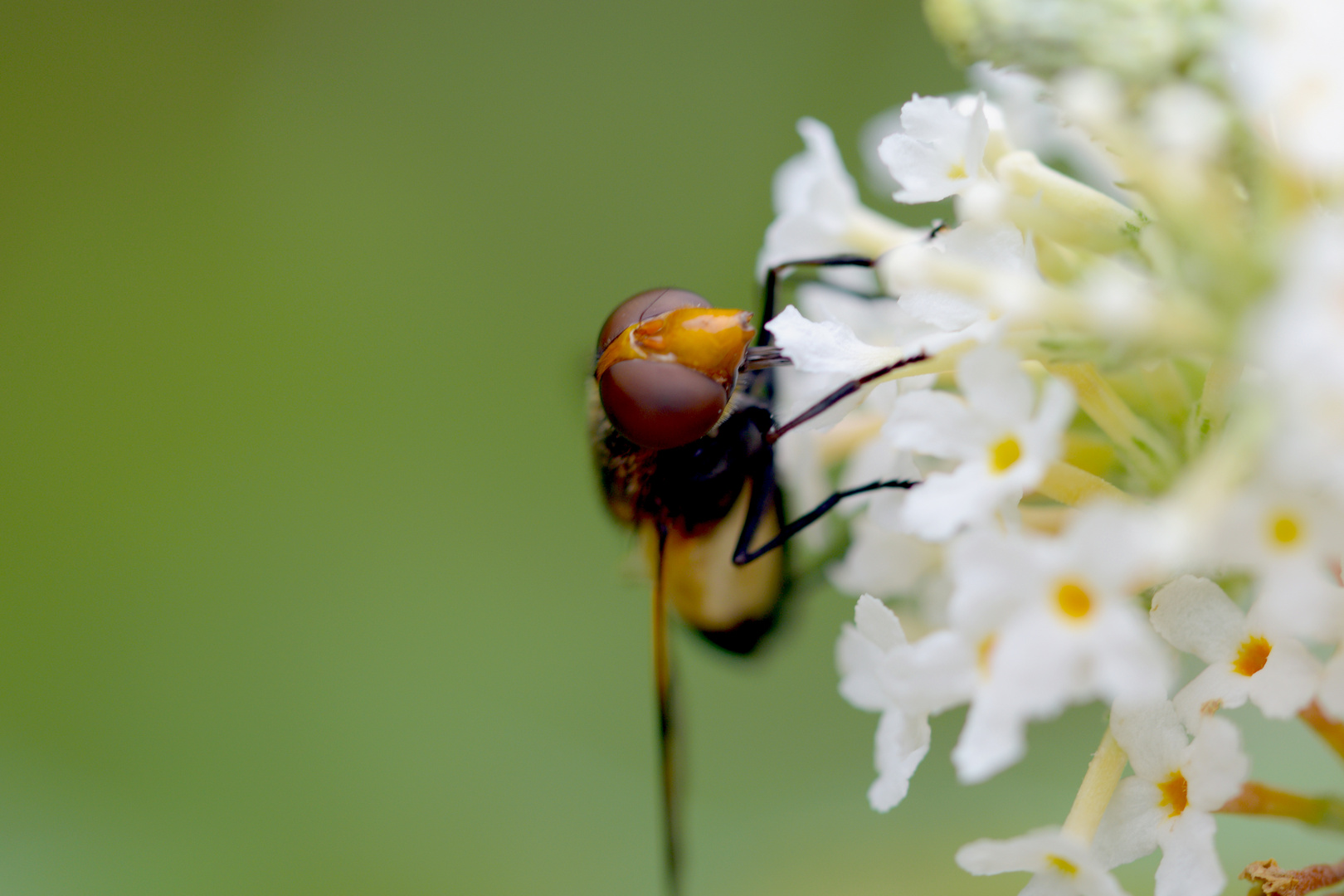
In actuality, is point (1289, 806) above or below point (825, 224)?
below

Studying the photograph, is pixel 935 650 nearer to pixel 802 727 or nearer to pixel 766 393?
pixel 766 393

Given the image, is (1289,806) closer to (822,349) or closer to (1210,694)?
(1210,694)

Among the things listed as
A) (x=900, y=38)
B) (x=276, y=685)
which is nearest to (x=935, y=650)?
(x=276, y=685)

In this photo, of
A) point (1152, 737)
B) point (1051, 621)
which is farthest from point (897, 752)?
point (1051, 621)

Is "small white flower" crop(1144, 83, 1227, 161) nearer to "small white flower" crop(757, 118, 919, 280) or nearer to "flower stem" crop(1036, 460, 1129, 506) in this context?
"flower stem" crop(1036, 460, 1129, 506)

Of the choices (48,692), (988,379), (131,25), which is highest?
(131,25)

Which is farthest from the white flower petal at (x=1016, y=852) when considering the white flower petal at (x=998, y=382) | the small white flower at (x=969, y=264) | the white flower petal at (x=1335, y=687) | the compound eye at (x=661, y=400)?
the compound eye at (x=661, y=400)

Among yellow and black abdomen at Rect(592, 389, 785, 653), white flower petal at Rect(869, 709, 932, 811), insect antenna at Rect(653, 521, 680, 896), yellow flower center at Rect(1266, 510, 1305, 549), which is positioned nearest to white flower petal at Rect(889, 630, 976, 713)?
white flower petal at Rect(869, 709, 932, 811)
